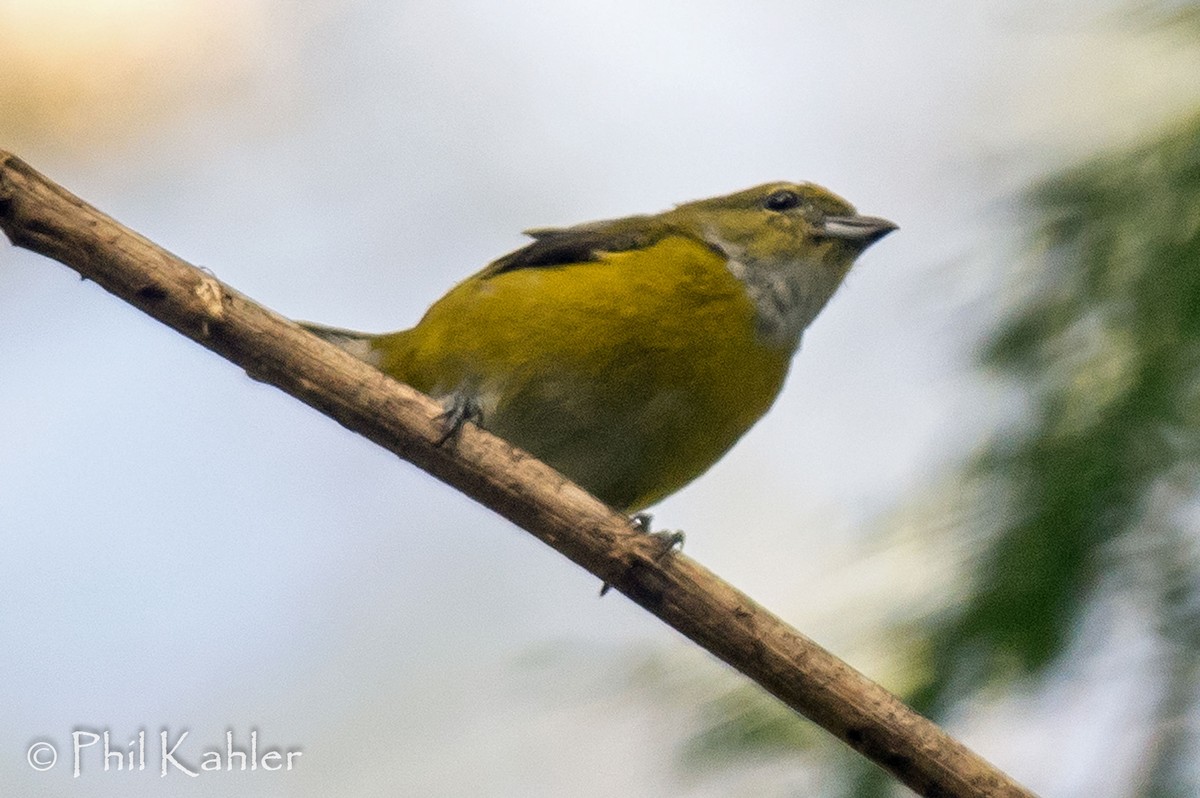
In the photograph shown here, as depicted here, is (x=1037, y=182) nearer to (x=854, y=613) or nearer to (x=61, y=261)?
(x=854, y=613)

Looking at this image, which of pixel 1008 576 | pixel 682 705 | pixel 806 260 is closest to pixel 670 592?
pixel 682 705

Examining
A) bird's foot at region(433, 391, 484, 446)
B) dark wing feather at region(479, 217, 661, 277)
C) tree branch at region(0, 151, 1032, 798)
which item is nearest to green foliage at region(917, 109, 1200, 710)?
tree branch at region(0, 151, 1032, 798)

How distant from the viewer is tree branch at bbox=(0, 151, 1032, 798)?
2777mm

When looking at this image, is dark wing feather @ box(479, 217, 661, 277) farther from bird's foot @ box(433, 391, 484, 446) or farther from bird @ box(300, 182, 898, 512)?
bird's foot @ box(433, 391, 484, 446)

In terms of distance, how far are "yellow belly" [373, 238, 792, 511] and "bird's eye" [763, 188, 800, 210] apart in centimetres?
70

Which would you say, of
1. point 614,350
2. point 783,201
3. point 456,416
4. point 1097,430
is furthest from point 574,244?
point 1097,430

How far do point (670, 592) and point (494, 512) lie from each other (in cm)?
44

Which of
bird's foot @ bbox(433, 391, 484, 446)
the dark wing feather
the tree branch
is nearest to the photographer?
the tree branch

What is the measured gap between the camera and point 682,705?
2.72m

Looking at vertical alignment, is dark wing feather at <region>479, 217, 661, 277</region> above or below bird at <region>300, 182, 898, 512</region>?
above

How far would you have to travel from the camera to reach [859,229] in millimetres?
4578

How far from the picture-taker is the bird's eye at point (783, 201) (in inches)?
189

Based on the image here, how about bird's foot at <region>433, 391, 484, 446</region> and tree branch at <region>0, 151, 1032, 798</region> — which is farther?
bird's foot at <region>433, 391, 484, 446</region>

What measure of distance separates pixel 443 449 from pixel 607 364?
956 millimetres
